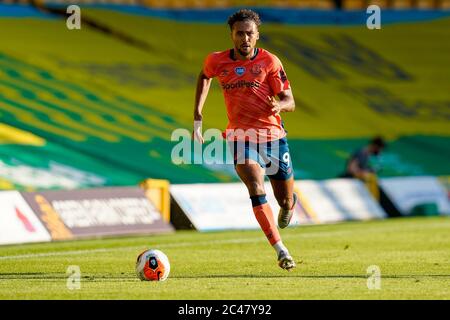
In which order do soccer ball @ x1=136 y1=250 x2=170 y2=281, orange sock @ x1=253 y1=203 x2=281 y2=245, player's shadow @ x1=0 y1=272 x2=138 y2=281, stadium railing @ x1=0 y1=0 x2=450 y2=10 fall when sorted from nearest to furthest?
soccer ball @ x1=136 y1=250 x2=170 y2=281
player's shadow @ x1=0 y1=272 x2=138 y2=281
orange sock @ x1=253 y1=203 x2=281 y2=245
stadium railing @ x1=0 y1=0 x2=450 y2=10

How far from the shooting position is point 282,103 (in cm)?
1309

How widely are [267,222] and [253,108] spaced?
1225mm

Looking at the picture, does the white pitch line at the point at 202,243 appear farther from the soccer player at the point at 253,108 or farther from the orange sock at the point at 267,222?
the orange sock at the point at 267,222

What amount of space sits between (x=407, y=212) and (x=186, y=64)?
8479 millimetres

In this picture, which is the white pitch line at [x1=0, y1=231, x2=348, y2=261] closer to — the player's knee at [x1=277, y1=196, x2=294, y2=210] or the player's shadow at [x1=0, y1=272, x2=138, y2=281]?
the player's shadow at [x1=0, y1=272, x2=138, y2=281]

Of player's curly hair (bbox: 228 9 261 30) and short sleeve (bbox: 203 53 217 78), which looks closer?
player's curly hair (bbox: 228 9 261 30)

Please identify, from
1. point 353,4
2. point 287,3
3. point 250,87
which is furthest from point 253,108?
point 353,4

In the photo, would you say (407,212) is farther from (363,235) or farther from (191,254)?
(191,254)

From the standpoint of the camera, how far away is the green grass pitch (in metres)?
11.3

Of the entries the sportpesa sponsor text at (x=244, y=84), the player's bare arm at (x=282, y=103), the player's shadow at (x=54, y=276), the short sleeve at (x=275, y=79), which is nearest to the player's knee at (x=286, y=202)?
the player's bare arm at (x=282, y=103)

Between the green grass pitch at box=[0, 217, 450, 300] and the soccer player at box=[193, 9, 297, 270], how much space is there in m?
1.02

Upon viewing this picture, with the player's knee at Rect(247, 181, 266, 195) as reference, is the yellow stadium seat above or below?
above

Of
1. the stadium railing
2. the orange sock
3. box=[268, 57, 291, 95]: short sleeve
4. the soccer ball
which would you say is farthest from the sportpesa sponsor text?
the stadium railing
